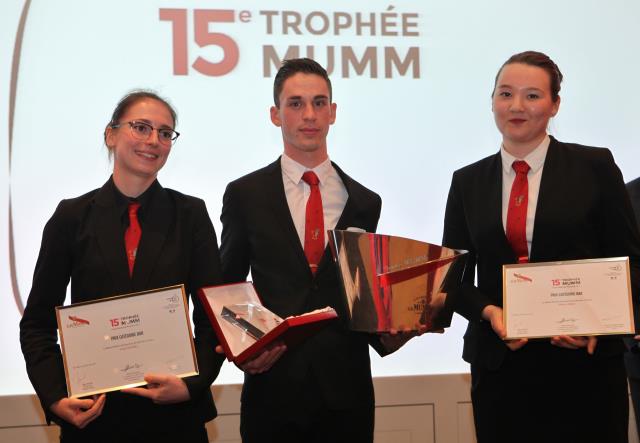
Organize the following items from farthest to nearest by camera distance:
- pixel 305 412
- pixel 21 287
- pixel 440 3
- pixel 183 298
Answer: pixel 440 3
pixel 21 287
pixel 305 412
pixel 183 298

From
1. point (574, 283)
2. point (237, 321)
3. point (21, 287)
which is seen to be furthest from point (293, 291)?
point (21, 287)

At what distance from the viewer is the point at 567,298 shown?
2035mm

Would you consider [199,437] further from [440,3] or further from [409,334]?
[440,3]

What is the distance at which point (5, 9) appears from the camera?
10.2 ft

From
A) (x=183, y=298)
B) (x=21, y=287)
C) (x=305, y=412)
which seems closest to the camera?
(x=183, y=298)

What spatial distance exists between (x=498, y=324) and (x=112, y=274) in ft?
3.45

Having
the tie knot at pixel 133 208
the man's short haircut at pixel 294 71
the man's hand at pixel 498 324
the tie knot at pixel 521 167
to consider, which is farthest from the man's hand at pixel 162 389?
the tie knot at pixel 521 167

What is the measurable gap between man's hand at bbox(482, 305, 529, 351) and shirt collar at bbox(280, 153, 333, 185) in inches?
25.5

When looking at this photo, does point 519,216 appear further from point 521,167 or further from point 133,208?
point 133,208

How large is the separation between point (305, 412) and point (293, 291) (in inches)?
13.6

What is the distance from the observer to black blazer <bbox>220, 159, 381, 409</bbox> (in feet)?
7.10

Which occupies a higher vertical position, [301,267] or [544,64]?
[544,64]

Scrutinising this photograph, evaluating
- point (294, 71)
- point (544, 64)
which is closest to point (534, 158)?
point (544, 64)
